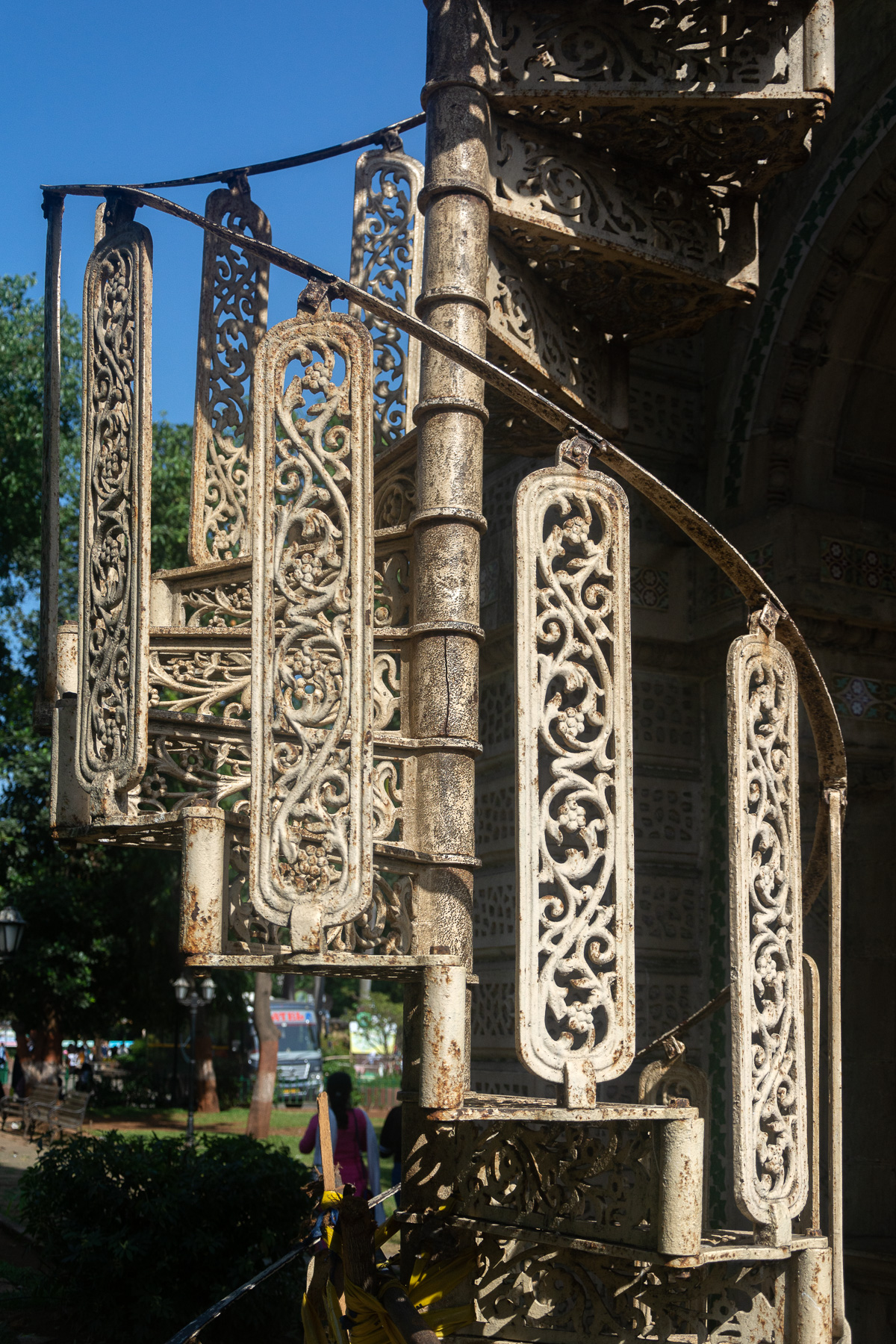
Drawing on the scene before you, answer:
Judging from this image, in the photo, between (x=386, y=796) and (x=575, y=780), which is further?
(x=386, y=796)

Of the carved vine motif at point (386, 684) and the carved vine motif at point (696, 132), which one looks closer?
the carved vine motif at point (386, 684)

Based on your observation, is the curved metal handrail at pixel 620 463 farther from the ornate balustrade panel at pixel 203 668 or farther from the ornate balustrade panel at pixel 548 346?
the ornate balustrade panel at pixel 203 668

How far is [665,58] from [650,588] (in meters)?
2.56

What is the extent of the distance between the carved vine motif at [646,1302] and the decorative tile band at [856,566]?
343 centimetres

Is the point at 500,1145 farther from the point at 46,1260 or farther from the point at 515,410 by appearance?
the point at 46,1260

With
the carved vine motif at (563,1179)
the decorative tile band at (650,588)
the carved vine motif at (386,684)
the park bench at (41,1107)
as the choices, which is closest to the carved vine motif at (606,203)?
the decorative tile band at (650,588)

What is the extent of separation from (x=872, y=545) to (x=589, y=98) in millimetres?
2606

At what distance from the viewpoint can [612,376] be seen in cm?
627

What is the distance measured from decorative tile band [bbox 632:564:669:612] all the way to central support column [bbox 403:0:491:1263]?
216 centimetres

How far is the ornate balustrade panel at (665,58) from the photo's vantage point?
5.20 meters

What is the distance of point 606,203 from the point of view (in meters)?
5.56

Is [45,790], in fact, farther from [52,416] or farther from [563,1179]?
[563,1179]

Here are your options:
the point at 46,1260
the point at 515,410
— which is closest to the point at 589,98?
the point at 515,410

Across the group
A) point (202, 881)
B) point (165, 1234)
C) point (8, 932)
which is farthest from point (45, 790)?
point (202, 881)
